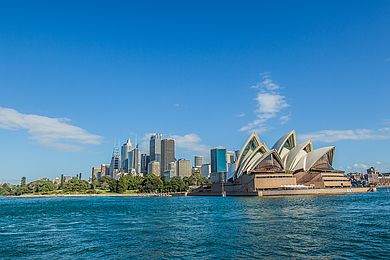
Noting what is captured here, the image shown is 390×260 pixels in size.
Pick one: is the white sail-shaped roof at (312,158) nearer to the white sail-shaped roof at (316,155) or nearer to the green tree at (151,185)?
the white sail-shaped roof at (316,155)

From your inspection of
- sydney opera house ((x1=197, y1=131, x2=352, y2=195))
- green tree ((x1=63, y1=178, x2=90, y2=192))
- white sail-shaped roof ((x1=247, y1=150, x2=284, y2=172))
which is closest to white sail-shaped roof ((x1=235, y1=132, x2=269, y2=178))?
sydney opera house ((x1=197, y1=131, x2=352, y2=195))

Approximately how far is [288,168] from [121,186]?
74.9 meters

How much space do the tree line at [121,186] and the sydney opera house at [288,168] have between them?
45249mm

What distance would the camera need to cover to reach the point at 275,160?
102438 mm

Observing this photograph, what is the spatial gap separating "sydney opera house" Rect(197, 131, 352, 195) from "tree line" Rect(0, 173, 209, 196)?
45249 mm

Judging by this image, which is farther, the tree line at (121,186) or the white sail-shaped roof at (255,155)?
the tree line at (121,186)

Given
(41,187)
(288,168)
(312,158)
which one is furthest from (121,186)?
(312,158)

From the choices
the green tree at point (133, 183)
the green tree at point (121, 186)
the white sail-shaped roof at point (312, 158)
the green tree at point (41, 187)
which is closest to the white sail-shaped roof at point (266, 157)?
the white sail-shaped roof at point (312, 158)

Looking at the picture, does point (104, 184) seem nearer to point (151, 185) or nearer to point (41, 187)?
point (41, 187)

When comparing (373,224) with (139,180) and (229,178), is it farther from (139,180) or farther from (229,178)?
(139,180)

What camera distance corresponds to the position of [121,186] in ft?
488

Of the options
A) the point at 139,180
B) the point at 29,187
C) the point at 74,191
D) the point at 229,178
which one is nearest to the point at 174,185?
the point at 139,180

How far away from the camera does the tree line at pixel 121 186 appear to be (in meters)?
146

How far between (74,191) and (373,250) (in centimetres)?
→ 16194
